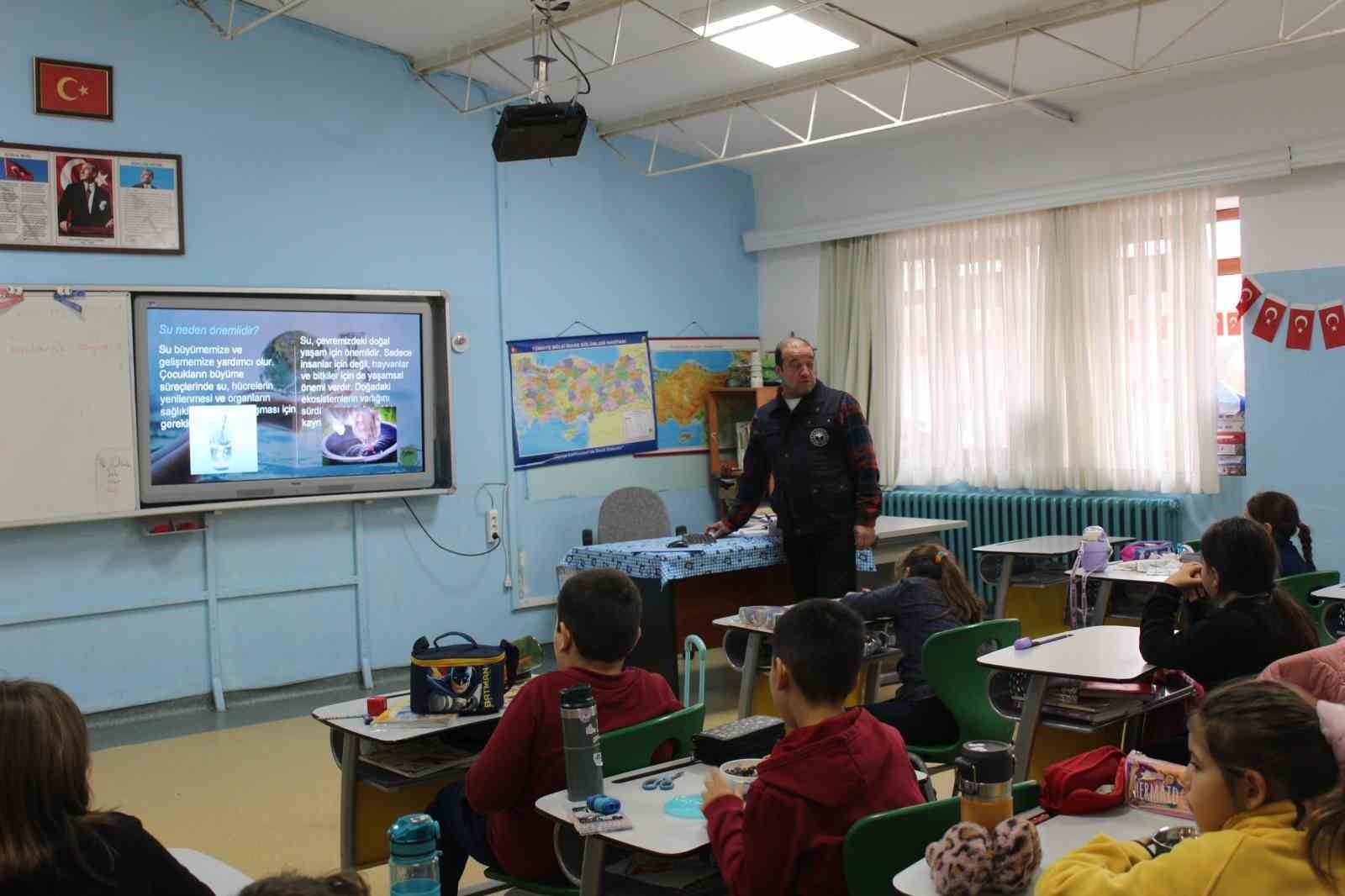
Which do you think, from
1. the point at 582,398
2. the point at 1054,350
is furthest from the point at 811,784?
the point at 1054,350

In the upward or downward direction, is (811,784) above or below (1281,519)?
below

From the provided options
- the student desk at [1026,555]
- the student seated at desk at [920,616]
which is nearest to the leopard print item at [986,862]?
the student seated at desk at [920,616]

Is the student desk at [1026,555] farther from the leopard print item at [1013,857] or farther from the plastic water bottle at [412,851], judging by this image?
the plastic water bottle at [412,851]

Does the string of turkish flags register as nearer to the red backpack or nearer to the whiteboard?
the red backpack

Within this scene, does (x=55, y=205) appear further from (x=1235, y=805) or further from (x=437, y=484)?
(x=1235, y=805)

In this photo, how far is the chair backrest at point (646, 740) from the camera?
2.52 meters

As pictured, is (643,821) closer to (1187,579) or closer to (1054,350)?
(1187,579)

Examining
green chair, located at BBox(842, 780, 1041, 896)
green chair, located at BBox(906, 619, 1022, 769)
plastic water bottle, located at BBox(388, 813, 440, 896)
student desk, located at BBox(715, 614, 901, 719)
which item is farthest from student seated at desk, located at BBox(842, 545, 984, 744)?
plastic water bottle, located at BBox(388, 813, 440, 896)

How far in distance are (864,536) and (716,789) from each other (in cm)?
325

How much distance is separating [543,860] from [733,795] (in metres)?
Result: 0.73

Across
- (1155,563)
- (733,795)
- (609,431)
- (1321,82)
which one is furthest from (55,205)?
(1321,82)

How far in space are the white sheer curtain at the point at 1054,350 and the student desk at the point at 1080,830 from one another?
522 centimetres

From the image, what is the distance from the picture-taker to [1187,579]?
10.7ft

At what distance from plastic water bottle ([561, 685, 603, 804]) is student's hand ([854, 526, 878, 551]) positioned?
3045 mm
